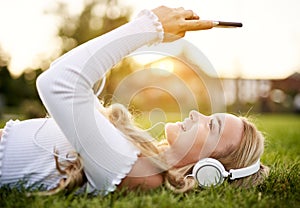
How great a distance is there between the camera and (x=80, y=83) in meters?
2.09

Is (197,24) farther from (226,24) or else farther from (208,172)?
(208,172)

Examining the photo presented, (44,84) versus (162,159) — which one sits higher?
(44,84)

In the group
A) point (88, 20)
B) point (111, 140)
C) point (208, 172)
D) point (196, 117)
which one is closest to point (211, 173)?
point (208, 172)

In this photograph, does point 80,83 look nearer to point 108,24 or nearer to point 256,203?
point 256,203

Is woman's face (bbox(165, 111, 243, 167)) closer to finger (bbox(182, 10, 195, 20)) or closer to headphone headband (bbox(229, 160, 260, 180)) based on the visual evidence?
headphone headband (bbox(229, 160, 260, 180))

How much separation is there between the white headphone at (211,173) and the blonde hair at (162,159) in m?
0.04

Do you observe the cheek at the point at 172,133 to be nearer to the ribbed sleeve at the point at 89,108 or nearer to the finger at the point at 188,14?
the ribbed sleeve at the point at 89,108

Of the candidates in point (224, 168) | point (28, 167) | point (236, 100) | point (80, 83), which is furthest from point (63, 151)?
point (236, 100)

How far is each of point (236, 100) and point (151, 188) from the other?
12.9 meters

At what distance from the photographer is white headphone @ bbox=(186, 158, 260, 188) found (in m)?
2.37

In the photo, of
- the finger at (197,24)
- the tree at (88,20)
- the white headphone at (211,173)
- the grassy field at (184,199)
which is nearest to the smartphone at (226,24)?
the finger at (197,24)

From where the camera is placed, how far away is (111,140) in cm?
212

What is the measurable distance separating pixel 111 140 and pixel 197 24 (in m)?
0.68

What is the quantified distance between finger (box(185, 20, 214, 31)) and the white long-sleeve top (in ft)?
0.96
